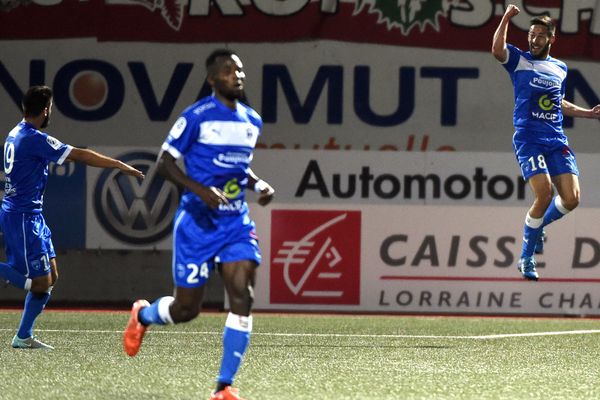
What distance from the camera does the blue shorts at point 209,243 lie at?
21.2ft

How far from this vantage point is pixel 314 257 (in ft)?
46.8

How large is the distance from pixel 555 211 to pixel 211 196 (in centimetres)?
462

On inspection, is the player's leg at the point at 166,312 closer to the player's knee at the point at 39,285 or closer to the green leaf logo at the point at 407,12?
the player's knee at the point at 39,285

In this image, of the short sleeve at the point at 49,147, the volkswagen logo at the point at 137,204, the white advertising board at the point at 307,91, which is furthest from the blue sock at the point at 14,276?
the white advertising board at the point at 307,91

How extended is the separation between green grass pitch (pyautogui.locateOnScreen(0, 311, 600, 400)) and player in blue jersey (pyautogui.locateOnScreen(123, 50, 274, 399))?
65 centimetres

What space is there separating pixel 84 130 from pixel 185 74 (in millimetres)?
1370

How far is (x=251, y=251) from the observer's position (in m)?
6.45

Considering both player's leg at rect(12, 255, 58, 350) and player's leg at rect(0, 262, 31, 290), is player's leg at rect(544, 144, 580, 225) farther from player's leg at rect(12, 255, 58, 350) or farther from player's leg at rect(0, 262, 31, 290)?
player's leg at rect(0, 262, 31, 290)

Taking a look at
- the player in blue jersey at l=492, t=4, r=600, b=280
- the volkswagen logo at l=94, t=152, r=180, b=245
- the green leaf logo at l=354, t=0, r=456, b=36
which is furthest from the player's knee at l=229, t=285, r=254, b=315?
the green leaf logo at l=354, t=0, r=456, b=36

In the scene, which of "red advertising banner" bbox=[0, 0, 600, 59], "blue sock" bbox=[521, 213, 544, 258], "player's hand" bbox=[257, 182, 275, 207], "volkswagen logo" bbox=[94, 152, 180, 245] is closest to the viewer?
"player's hand" bbox=[257, 182, 275, 207]

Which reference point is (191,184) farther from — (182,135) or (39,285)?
(39,285)

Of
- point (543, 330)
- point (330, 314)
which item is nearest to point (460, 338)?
point (543, 330)

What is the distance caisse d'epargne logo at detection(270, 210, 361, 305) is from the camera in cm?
1423

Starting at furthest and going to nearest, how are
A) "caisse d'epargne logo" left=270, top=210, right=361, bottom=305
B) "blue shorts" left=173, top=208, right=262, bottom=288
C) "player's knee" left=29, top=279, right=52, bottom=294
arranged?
"caisse d'epargne logo" left=270, top=210, right=361, bottom=305
"player's knee" left=29, top=279, right=52, bottom=294
"blue shorts" left=173, top=208, right=262, bottom=288
